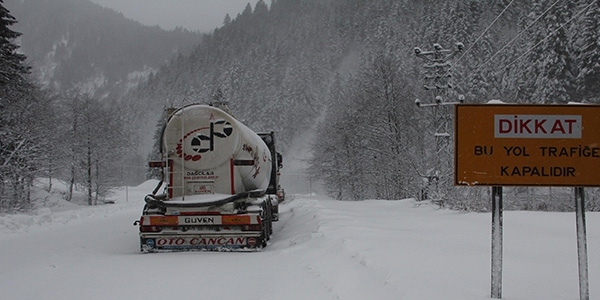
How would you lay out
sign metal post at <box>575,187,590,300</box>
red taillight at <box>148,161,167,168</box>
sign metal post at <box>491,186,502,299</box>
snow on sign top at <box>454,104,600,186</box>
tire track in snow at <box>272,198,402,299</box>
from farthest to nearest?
red taillight at <box>148,161,167,168</box>
tire track in snow at <box>272,198,402,299</box>
snow on sign top at <box>454,104,600,186</box>
sign metal post at <box>491,186,502,299</box>
sign metal post at <box>575,187,590,300</box>

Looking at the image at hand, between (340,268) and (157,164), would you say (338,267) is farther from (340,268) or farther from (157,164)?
(157,164)

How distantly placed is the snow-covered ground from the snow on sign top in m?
1.28

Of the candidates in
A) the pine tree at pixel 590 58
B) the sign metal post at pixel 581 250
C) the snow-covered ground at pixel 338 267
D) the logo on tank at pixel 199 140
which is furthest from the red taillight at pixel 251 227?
the pine tree at pixel 590 58

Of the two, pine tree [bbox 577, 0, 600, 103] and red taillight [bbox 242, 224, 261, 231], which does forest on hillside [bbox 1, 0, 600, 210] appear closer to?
pine tree [bbox 577, 0, 600, 103]

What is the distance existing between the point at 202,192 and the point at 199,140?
116cm

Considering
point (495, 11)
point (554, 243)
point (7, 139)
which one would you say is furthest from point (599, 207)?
point (495, 11)

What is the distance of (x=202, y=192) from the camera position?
35.2 ft

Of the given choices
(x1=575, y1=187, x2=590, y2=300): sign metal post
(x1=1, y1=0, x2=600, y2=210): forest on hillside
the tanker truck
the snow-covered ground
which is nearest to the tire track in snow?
the snow-covered ground

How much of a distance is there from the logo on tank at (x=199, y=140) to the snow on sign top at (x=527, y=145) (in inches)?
252

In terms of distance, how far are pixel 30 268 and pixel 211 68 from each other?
135872mm

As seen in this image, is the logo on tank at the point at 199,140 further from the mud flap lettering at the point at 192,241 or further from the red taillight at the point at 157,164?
the mud flap lettering at the point at 192,241

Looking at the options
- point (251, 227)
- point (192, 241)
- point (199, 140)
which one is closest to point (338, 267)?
point (251, 227)

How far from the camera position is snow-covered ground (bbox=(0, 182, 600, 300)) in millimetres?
5719

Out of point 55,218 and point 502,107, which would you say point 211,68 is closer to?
point 55,218
